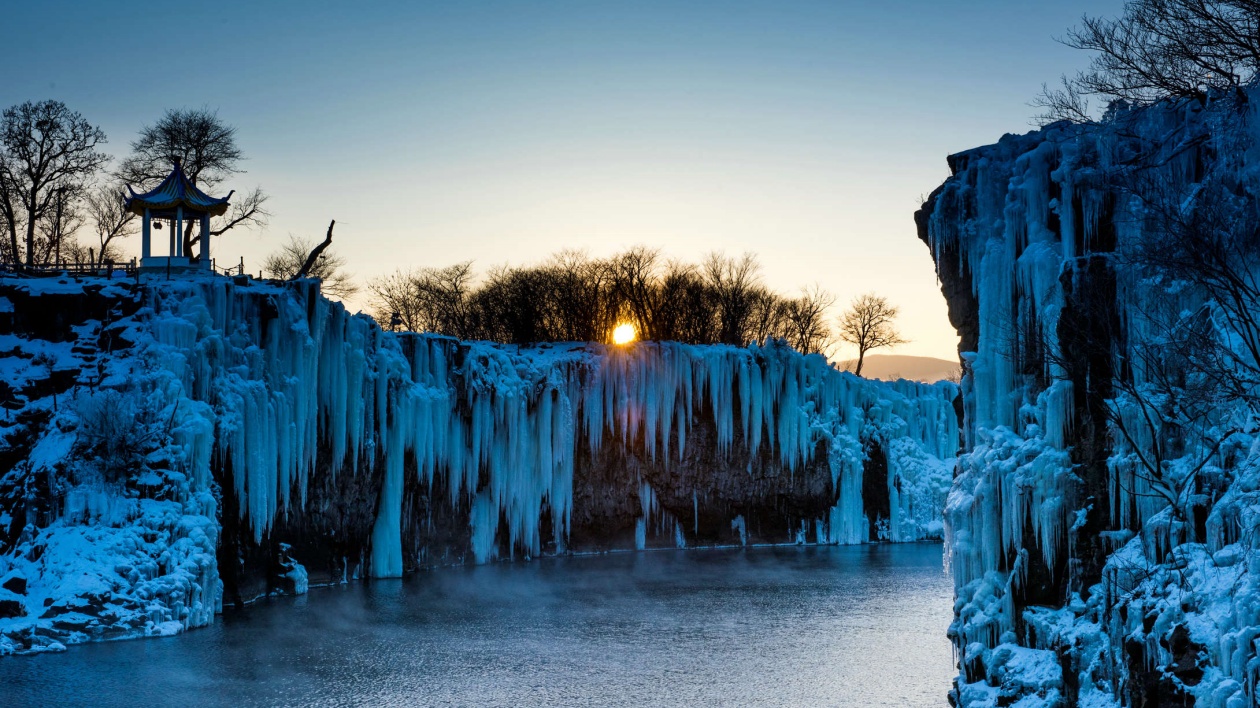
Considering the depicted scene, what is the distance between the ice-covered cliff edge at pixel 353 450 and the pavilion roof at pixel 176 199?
4217 millimetres

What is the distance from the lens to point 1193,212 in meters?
15.2

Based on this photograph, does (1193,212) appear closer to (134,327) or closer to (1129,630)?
(1129,630)

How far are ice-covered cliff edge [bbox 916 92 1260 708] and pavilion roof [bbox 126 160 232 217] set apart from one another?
2406 centimetres

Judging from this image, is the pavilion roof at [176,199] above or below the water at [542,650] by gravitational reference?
above

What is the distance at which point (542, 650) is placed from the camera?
80.5ft

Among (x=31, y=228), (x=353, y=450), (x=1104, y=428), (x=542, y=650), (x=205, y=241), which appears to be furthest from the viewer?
(x=31, y=228)

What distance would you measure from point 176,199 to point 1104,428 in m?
28.1

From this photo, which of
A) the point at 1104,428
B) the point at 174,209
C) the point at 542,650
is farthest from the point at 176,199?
the point at 1104,428

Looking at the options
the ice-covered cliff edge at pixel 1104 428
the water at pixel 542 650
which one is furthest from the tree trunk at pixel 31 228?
the ice-covered cliff edge at pixel 1104 428

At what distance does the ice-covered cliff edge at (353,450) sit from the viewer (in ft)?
87.2

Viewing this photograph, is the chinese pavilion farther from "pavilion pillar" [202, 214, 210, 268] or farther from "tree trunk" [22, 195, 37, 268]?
"tree trunk" [22, 195, 37, 268]

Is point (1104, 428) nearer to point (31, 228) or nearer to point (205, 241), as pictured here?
point (205, 241)

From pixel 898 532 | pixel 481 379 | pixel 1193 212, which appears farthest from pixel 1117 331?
pixel 898 532

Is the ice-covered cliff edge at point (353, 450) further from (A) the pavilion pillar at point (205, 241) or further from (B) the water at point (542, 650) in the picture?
(A) the pavilion pillar at point (205, 241)
